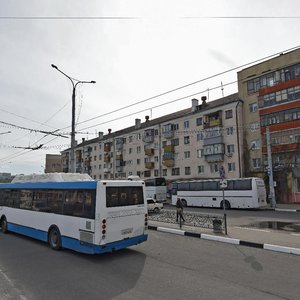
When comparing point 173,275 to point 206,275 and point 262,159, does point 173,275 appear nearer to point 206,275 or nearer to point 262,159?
point 206,275

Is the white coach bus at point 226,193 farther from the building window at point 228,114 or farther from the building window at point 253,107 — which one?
the building window at point 253,107

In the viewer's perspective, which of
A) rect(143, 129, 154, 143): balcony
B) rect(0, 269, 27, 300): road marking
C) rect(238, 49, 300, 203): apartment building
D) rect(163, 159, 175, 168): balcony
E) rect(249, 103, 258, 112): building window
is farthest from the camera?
rect(143, 129, 154, 143): balcony

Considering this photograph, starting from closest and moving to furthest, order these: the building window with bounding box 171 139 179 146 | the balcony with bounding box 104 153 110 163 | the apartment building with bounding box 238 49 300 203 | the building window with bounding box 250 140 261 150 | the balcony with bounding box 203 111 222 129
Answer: the apartment building with bounding box 238 49 300 203, the building window with bounding box 250 140 261 150, the balcony with bounding box 203 111 222 129, the building window with bounding box 171 139 179 146, the balcony with bounding box 104 153 110 163

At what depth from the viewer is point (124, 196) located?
10055 mm

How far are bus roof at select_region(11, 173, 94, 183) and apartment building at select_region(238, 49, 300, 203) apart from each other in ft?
91.4

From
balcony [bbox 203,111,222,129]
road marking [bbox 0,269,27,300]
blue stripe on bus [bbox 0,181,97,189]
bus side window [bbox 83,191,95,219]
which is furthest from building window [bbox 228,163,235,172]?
road marking [bbox 0,269,27,300]

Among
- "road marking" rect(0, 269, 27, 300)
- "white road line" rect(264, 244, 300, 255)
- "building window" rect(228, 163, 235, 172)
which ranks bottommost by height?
"road marking" rect(0, 269, 27, 300)

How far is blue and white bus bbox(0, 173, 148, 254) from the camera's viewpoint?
915cm

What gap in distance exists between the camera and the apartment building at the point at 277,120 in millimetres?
35219

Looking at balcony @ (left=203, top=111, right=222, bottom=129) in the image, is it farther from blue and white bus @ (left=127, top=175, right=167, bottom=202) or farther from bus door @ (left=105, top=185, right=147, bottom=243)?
bus door @ (left=105, top=185, right=147, bottom=243)

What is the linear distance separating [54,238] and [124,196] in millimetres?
3044

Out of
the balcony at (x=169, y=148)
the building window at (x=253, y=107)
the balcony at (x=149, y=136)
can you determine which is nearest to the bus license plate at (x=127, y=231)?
the building window at (x=253, y=107)

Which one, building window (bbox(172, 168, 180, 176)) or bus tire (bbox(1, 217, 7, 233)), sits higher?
building window (bbox(172, 168, 180, 176))

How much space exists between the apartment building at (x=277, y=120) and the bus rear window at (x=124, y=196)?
1109 inches
